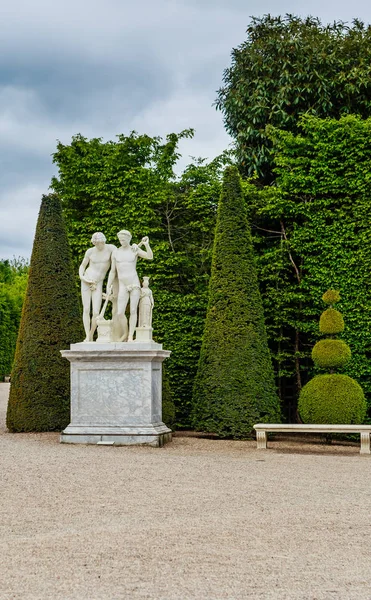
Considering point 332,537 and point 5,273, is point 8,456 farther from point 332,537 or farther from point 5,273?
point 5,273

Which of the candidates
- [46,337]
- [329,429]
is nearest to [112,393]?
[46,337]

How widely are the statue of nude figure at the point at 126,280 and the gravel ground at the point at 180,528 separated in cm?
246

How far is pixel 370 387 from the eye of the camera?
13.5m

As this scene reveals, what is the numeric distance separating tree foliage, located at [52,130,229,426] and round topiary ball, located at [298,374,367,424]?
10.5ft

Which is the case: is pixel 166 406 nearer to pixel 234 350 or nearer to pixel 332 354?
pixel 234 350

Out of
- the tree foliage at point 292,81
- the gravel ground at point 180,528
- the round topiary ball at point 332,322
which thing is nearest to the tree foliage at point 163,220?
the tree foliage at point 292,81

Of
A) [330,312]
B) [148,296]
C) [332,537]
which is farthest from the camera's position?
[330,312]

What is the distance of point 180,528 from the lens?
571 cm

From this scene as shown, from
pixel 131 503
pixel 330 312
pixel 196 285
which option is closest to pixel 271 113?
pixel 196 285

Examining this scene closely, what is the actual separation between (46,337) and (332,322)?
16.6 ft

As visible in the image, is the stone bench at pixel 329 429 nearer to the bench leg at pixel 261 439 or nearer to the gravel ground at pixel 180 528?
the bench leg at pixel 261 439

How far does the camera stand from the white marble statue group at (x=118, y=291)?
38.4 ft

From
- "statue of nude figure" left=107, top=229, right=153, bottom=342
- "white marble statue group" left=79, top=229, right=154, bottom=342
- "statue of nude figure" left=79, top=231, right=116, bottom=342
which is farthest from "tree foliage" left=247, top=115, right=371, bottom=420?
"statue of nude figure" left=79, top=231, right=116, bottom=342

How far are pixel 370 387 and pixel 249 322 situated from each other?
2.74m
